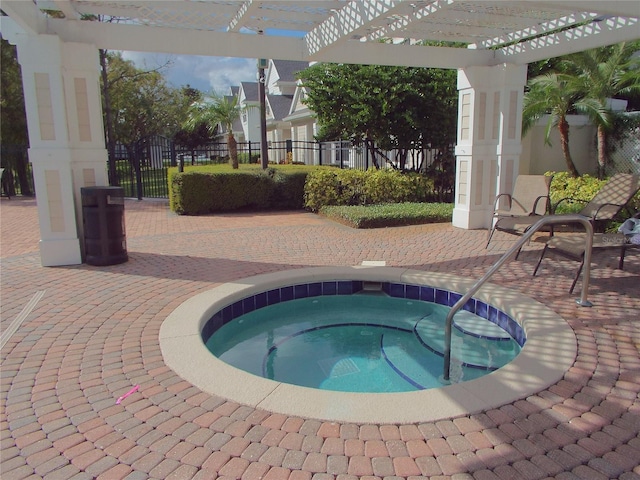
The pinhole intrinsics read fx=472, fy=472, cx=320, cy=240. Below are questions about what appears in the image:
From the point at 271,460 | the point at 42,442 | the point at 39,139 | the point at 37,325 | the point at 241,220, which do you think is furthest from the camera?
the point at 241,220

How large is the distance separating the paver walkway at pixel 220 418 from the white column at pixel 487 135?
10.9 ft

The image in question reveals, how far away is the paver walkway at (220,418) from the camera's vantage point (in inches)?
88.6

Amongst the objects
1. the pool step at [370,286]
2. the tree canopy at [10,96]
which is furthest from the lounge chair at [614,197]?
the tree canopy at [10,96]

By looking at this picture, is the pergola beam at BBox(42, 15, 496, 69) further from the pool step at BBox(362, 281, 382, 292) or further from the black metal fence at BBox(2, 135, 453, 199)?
the black metal fence at BBox(2, 135, 453, 199)

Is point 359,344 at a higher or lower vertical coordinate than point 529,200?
lower

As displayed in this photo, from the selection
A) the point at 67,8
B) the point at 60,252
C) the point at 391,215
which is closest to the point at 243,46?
the point at 67,8

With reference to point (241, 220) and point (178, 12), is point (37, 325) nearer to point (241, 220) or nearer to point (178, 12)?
point (178, 12)

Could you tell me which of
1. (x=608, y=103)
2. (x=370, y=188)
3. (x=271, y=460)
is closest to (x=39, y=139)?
(x=271, y=460)

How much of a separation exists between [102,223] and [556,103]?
9832 millimetres

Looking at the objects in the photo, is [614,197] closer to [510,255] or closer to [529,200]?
[529,200]

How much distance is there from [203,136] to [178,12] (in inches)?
1188

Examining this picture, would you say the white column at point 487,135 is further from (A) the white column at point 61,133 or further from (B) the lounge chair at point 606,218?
(A) the white column at point 61,133

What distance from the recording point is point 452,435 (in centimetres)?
248

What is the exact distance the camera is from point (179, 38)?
6500 millimetres
